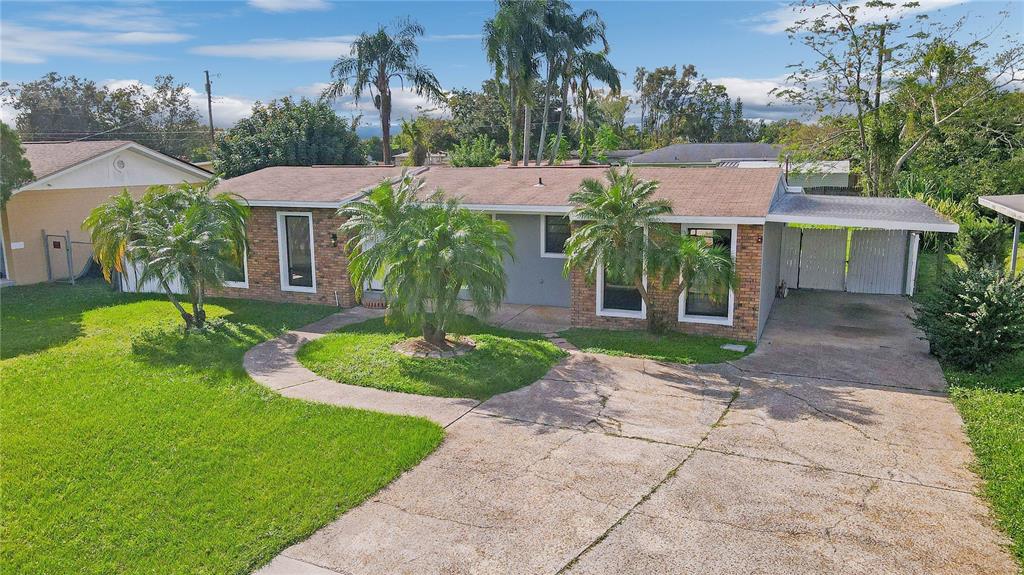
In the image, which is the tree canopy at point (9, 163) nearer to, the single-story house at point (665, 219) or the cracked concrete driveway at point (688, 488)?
the single-story house at point (665, 219)

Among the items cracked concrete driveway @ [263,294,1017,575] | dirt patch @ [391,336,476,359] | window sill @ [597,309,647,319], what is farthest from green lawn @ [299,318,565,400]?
window sill @ [597,309,647,319]

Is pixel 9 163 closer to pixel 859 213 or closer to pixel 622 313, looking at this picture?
pixel 622 313

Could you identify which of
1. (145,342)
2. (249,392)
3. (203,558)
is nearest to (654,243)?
(249,392)

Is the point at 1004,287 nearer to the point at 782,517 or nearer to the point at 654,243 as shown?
the point at 654,243

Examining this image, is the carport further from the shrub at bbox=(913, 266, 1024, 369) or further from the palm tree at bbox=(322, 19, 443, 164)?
the palm tree at bbox=(322, 19, 443, 164)

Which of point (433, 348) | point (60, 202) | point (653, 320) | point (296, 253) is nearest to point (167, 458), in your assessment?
point (433, 348)

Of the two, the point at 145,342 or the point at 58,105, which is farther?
the point at 58,105
